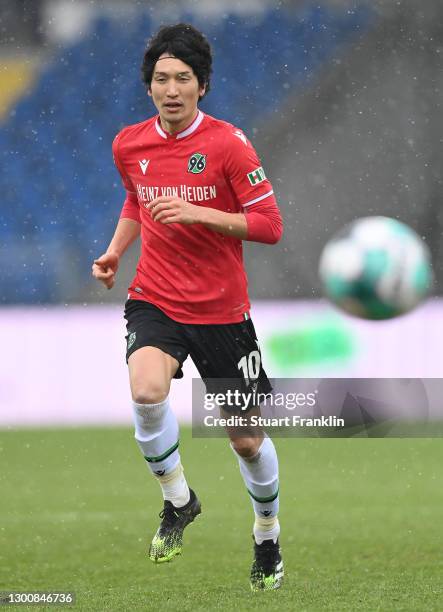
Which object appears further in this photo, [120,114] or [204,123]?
[120,114]

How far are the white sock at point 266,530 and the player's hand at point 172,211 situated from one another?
56.0 inches

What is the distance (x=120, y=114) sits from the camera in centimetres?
1332

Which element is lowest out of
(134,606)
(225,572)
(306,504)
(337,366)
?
(337,366)

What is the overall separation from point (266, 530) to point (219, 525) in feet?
5.59

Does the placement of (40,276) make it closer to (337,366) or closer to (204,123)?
(337,366)

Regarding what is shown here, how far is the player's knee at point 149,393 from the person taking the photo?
14.0 ft

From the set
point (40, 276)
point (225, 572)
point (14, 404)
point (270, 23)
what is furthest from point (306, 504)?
point (270, 23)

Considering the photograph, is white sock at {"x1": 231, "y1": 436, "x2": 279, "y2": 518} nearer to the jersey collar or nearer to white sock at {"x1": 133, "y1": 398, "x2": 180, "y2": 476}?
white sock at {"x1": 133, "y1": 398, "x2": 180, "y2": 476}

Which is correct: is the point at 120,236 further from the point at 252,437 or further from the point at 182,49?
the point at 252,437

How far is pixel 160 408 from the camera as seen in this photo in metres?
4.36

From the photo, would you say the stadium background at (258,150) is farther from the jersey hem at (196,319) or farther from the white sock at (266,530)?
the jersey hem at (196,319)

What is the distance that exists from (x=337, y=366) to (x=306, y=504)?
4330 mm

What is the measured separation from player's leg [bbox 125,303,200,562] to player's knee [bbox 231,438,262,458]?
250 mm

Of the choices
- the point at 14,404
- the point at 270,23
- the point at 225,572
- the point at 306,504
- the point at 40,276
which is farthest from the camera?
the point at 270,23
